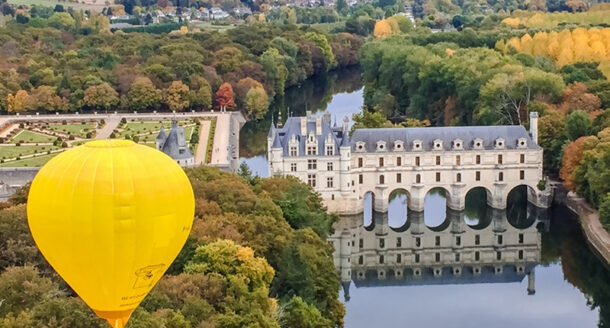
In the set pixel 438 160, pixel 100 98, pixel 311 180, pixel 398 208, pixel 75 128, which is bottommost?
pixel 398 208

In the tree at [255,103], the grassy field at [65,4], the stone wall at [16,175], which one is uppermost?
the grassy field at [65,4]

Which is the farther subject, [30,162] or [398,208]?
[30,162]

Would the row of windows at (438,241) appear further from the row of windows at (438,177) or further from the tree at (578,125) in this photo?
the tree at (578,125)

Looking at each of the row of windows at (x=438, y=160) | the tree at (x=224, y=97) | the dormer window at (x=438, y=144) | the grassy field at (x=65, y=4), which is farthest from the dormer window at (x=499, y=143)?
the grassy field at (x=65, y=4)

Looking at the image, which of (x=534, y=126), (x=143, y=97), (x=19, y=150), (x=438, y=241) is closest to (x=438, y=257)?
(x=438, y=241)

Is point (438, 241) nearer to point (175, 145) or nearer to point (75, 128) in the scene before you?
point (175, 145)
